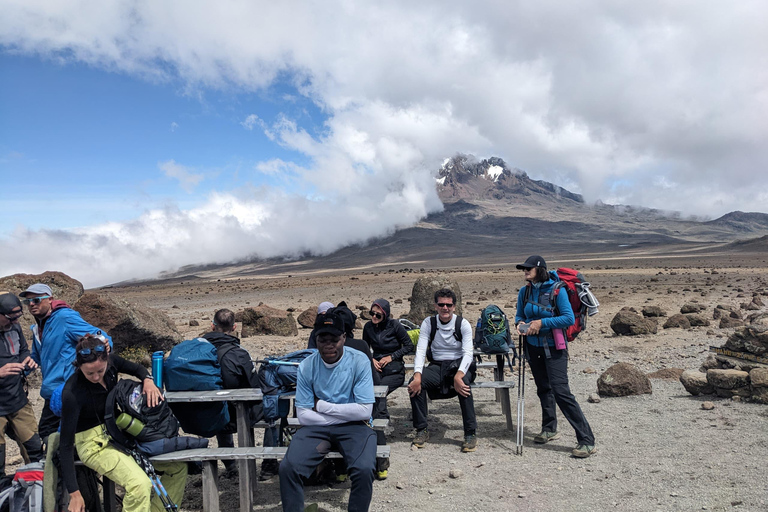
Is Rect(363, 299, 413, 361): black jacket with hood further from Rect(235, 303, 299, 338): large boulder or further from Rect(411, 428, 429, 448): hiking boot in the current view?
Rect(235, 303, 299, 338): large boulder

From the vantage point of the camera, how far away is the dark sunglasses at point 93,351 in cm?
378

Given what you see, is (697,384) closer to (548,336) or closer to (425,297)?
(548,336)

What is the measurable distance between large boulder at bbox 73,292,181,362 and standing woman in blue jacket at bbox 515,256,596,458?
918cm

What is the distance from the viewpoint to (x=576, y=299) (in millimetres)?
5879

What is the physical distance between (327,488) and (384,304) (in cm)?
218

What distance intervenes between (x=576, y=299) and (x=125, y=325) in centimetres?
1039

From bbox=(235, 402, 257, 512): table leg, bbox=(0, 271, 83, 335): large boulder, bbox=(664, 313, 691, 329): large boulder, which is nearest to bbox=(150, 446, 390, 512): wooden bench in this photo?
bbox=(235, 402, 257, 512): table leg

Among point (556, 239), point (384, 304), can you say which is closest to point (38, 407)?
point (384, 304)

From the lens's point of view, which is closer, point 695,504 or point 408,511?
point 695,504

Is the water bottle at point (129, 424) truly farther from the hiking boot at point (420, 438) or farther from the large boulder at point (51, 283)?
the large boulder at point (51, 283)

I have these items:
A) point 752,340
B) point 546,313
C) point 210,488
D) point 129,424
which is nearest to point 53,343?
point 129,424

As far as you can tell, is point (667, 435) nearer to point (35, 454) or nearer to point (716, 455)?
point (716, 455)

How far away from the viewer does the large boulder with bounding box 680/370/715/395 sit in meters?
7.44

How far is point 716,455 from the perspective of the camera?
538 centimetres
